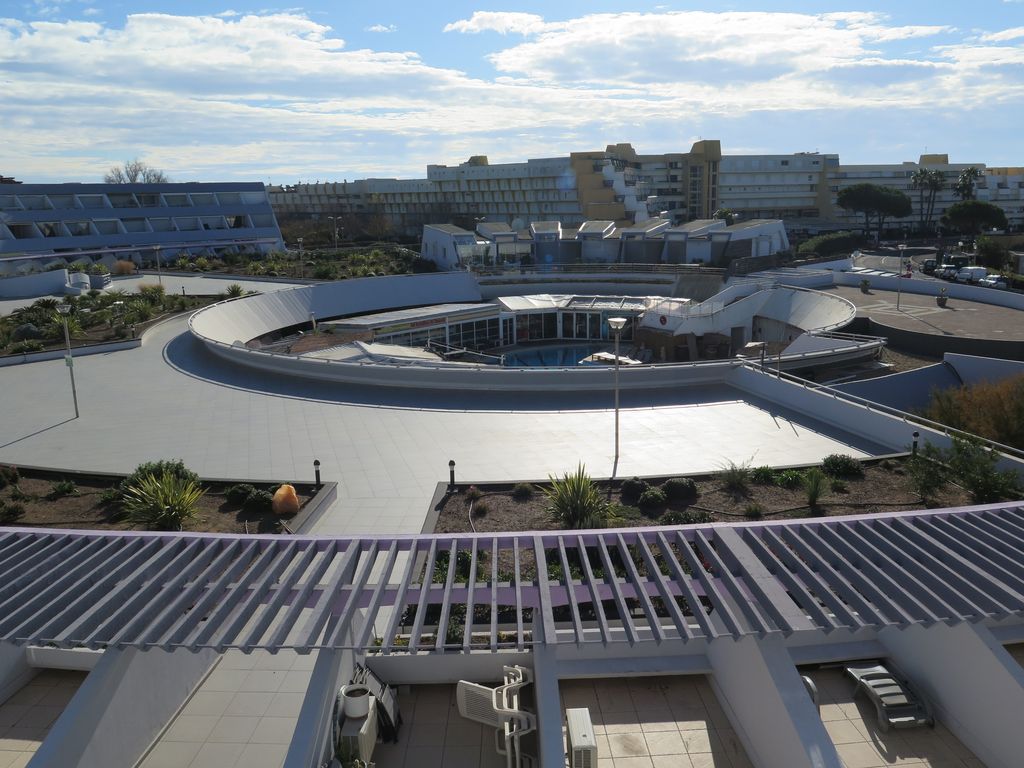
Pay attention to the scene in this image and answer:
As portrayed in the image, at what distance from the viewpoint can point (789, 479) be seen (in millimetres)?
15398

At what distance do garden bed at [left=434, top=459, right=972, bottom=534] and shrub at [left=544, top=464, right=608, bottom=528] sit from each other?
238 millimetres

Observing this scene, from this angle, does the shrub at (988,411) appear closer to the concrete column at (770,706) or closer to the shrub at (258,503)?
the concrete column at (770,706)

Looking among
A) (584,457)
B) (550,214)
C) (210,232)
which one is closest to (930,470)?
(584,457)

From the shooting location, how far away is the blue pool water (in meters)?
42.6

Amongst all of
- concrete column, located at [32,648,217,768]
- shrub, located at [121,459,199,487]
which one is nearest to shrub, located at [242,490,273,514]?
shrub, located at [121,459,199,487]

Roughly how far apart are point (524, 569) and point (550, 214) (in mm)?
79741

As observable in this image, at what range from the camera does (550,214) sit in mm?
87688

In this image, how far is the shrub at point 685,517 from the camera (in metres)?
13.3

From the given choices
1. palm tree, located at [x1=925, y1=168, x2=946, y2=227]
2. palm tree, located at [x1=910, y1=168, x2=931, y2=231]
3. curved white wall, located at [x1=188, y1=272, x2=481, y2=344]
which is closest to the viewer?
curved white wall, located at [x1=188, y1=272, x2=481, y2=344]

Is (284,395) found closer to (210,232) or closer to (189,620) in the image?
(189,620)

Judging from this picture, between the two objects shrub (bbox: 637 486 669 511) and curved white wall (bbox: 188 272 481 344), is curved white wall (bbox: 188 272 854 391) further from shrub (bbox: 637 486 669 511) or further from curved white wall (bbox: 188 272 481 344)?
shrub (bbox: 637 486 669 511)

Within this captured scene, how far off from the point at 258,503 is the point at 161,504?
1775mm

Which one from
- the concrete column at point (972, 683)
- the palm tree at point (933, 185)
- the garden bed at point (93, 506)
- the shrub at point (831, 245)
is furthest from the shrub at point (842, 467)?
the palm tree at point (933, 185)

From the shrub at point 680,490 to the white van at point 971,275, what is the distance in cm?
4273
